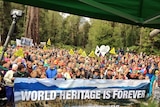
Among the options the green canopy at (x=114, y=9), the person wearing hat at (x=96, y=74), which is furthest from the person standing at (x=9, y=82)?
the green canopy at (x=114, y=9)

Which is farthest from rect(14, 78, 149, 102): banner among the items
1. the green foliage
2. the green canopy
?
the green canopy

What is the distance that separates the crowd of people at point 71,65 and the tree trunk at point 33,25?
82 millimetres

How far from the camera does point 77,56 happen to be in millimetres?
2324

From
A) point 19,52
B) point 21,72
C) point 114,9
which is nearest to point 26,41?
point 19,52

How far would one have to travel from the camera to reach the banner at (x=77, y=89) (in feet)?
7.33

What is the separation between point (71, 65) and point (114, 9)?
6.30 feet

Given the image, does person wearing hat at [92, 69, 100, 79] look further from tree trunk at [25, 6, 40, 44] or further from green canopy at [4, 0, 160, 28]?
green canopy at [4, 0, 160, 28]

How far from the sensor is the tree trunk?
2.11m

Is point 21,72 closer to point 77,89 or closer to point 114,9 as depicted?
point 77,89

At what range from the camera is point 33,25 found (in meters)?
2.15

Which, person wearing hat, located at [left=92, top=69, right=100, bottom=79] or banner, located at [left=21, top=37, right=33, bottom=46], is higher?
banner, located at [left=21, top=37, right=33, bottom=46]

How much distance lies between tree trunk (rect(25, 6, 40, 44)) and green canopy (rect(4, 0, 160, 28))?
1643 millimetres

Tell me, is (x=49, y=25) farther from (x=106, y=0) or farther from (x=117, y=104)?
(x=106, y=0)

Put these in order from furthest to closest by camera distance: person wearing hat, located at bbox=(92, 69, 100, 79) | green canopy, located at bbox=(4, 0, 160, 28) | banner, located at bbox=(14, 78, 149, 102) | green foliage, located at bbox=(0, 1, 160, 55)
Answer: person wearing hat, located at bbox=(92, 69, 100, 79) < banner, located at bbox=(14, 78, 149, 102) < green foliage, located at bbox=(0, 1, 160, 55) < green canopy, located at bbox=(4, 0, 160, 28)
